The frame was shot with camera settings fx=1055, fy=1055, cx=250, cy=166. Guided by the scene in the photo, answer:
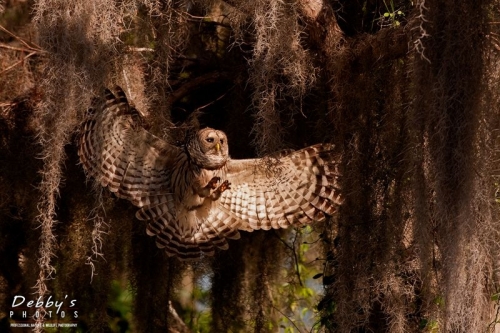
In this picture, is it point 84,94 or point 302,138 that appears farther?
point 302,138

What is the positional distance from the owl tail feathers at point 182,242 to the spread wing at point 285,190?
12 cm

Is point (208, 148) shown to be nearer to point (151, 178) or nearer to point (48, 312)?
point (151, 178)

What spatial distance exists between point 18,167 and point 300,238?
4.27 ft

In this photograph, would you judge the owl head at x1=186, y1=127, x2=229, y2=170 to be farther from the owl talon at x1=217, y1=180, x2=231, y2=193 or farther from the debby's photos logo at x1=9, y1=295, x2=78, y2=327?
the debby's photos logo at x1=9, y1=295, x2=78, y2=327

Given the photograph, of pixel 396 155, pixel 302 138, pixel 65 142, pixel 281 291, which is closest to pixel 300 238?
pixel 281 291

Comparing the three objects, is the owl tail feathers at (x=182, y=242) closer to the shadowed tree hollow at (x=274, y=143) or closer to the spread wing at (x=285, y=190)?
the spread wing at (x=285, y=190)

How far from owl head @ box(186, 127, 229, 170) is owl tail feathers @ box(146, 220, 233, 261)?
0.31 meters

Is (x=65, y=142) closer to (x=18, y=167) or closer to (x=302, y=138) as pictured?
(x=18, y=167)

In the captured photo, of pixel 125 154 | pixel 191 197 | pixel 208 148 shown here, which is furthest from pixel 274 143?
pixel 125 154

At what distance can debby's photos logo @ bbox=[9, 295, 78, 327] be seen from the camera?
4406 millimetres

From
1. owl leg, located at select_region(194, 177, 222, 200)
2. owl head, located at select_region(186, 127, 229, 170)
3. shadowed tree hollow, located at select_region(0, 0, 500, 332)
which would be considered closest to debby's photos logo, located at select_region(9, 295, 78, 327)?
shadowed tree hollow, located at select_region(0, 0, 500, 332)

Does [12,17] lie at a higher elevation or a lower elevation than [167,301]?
higher

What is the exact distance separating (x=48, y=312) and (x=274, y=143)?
4.37 feet

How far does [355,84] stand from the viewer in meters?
3.96
